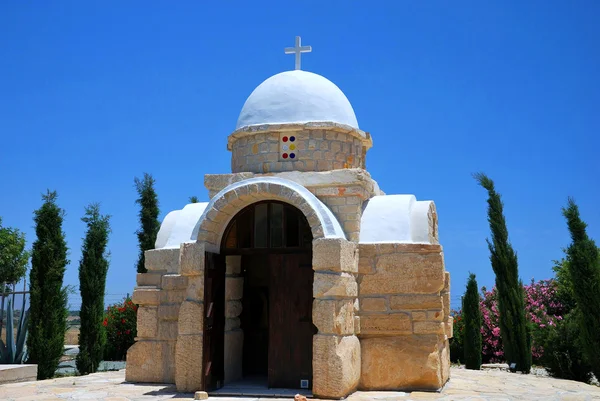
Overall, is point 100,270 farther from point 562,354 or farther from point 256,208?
point 562,354

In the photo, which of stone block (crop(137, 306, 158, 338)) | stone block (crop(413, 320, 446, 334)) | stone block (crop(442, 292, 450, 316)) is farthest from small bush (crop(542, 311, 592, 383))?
stone block (crop(137, 306, 158, 338))

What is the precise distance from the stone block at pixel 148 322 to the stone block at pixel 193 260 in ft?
4.94

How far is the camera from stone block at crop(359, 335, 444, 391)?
332 inches

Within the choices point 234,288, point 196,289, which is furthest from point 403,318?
point 196,289

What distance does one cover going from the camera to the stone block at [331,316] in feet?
25.9

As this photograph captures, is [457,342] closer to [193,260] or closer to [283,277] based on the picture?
[283,277]

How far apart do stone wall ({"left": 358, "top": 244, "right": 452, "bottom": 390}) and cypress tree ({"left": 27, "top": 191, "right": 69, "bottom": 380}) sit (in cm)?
719

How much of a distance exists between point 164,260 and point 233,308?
4.61 feet

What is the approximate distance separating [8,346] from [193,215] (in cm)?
564

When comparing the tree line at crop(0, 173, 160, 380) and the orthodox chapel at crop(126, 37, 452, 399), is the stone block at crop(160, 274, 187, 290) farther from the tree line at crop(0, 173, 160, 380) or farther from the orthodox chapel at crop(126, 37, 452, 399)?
the tree line at crop(0, 173, 160, 380)

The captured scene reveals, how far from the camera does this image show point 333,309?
26.0ft

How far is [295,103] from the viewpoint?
9789mm

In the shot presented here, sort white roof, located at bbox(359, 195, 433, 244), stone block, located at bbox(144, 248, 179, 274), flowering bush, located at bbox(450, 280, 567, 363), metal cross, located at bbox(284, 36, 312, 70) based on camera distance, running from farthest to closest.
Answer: flowering bush, located at bbox(450, 280, 567, 363) < metal cross, located at bbox(284, 36, 312, 70) < stone block, located at bbox(144, 248, 179, 274) < white roof, located at bbox(359, 195, 433, 244)

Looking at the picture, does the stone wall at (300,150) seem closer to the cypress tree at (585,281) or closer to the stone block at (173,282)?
the stone block at (173,282)
